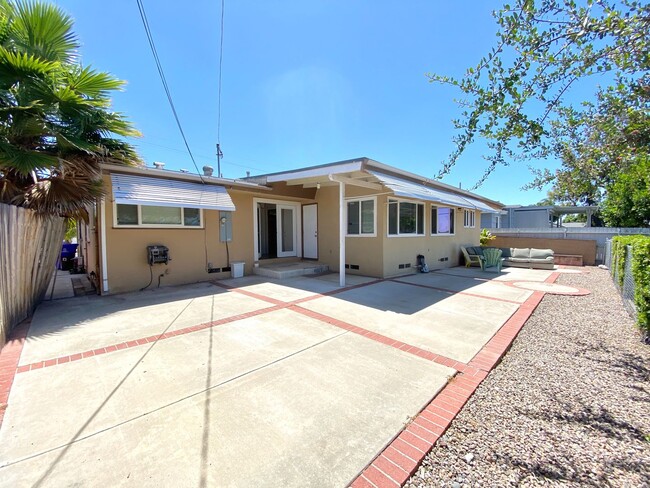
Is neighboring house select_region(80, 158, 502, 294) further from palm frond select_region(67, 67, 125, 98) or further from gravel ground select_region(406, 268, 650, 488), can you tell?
gravel ground select_region(406, 268, 650, 488)

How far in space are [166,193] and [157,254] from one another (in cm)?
184

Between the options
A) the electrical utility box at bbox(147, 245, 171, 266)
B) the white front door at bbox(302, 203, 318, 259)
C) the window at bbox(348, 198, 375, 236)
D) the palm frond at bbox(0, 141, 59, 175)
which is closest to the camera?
the palm frond at bbox(0, 141, 59, 175)

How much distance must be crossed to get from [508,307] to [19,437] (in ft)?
26.6

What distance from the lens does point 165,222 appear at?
8.92 metres

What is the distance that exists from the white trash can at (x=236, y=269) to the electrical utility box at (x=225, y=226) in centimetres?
91

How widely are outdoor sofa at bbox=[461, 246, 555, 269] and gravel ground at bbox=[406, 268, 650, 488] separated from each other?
31.0 ft

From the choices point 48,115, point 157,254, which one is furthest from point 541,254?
point 48,115

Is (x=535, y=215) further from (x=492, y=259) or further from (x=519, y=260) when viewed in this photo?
(x=492, y=259)

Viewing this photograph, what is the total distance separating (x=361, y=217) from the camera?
35.5 ft

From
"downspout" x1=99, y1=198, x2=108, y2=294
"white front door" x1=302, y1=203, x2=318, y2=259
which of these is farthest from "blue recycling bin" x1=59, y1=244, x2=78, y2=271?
"white front door" x1=302, y1=203, x2=318, y2=259

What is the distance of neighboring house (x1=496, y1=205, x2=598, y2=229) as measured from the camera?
23047mm

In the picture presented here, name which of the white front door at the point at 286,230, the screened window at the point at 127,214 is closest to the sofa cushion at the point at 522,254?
the white front door at the point at 286,230

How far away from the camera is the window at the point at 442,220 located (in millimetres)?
13078

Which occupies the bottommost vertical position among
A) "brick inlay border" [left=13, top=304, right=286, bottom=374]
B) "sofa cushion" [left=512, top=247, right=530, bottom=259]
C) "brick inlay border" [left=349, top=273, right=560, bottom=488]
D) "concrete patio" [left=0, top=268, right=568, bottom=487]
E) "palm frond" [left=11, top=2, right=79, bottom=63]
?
"brick inlay border" [left=349, top=273, right=560, bottom=488]
